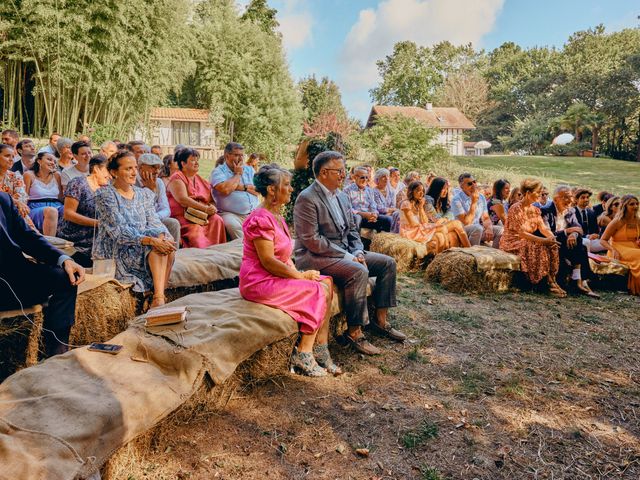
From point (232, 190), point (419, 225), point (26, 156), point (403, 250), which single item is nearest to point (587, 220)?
point (419, 225)

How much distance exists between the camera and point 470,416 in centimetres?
291

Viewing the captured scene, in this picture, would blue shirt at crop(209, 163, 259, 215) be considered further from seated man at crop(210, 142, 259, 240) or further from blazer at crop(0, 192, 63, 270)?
blazer at crop(0, 192, 63, 270)

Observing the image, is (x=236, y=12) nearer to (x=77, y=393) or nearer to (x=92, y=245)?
(x=92, y=245)

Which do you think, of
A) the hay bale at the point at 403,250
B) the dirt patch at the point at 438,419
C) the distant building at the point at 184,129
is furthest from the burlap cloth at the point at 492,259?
the distant building at the point at 184,129

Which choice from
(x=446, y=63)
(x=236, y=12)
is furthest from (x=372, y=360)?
(x=446, y=63)

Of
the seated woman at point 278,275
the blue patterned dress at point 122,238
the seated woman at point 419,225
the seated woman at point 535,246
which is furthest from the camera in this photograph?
the seated woman at point 419,225

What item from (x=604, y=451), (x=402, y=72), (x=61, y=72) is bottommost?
(x=604, y=451)

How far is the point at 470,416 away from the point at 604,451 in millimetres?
725

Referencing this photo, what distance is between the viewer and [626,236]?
6.58 metres

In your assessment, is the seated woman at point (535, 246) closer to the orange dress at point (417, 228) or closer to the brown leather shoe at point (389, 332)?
the orange dress at point (417, 228)

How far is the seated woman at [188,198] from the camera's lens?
17.3ft

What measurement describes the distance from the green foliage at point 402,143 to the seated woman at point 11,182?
1238cm

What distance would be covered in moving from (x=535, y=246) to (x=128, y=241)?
192 inches

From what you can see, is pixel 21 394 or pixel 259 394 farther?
pixel 259 394
